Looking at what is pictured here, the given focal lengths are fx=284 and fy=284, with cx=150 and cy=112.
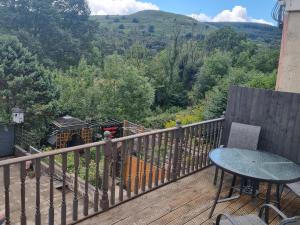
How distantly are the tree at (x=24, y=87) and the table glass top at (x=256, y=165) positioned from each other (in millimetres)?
9978

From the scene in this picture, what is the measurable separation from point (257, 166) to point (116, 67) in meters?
14.3

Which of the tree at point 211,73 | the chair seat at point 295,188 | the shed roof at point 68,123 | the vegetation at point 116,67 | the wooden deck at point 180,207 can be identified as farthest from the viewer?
the tree at point 211,73

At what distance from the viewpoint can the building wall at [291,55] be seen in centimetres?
510

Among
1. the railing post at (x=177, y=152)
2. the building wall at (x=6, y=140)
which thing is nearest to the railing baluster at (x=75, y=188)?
the railing post at (x=177, y=152)

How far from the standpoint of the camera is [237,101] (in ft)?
14.1

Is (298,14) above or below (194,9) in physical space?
below

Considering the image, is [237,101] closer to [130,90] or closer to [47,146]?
[47,146]

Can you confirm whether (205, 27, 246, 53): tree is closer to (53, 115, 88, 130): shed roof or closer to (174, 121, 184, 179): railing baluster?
(53, 115, 88, 130): shed roof

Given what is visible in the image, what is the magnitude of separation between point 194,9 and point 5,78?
21968mm

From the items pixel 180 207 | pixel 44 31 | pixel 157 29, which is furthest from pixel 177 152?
pixel 157 29

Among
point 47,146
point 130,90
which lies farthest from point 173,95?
point 47,146

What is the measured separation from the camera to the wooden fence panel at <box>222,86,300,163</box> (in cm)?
381

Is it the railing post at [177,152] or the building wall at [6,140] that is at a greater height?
the railing post at [177,152]

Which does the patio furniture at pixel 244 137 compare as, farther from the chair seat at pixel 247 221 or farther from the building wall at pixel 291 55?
the building wall at pixel 291 55
